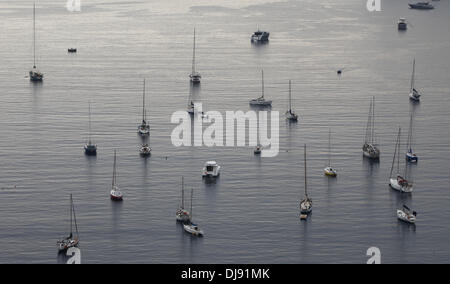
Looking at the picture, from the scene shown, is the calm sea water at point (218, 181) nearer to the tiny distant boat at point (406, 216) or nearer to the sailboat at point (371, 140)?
the tiny distant boat at point (406, 216)

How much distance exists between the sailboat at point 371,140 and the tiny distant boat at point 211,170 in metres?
22.4

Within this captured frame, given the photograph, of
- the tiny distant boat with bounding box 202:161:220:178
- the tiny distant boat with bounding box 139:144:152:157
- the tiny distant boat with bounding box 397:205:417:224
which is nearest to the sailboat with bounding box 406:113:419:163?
the tiny distant boat with bounding box 397:205:417:224

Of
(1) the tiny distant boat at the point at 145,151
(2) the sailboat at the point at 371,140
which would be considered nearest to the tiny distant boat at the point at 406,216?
(2) the sailboat at the point at 371,140

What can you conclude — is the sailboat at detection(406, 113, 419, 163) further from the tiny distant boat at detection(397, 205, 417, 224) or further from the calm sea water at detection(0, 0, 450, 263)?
the tiny distant boat at detection(397, 205, 417, 224)

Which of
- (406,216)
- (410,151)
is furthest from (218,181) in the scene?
(410,151)

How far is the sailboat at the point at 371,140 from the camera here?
127m

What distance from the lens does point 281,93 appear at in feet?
573

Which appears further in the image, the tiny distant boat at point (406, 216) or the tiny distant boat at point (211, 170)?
the tiny distant boat at point (211, 170)

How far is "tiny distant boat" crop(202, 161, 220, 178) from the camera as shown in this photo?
384ft

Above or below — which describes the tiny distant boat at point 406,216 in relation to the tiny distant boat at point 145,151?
below

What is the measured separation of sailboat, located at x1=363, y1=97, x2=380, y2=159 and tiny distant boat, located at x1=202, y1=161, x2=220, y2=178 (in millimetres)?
22438
